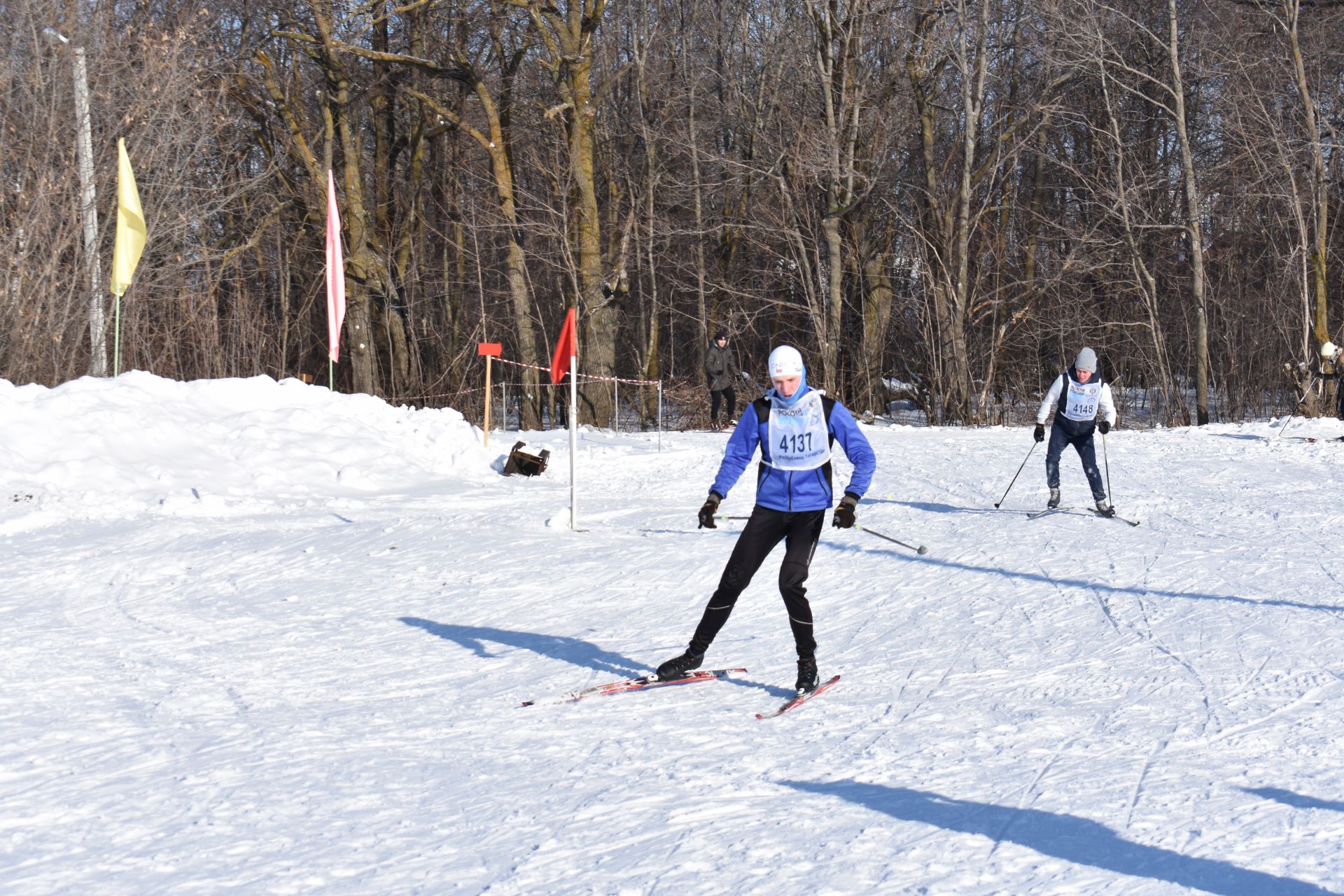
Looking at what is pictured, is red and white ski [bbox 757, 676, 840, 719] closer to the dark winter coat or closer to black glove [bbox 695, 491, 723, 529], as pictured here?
black glove [bbox 695, 491, 723, 529]

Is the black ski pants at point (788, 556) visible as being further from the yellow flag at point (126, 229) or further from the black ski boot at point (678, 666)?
the yellow flag at point (126, 229)

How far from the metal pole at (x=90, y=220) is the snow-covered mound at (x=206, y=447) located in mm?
2146

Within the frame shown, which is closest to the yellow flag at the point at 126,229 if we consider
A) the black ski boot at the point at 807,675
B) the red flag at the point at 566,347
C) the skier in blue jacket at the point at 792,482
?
the red flag at the point at 566,347

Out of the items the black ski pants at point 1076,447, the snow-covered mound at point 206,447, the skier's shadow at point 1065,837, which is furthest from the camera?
the snow-covered mound at point 206,447

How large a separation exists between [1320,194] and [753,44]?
494 inches

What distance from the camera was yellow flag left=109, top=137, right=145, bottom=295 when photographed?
15.6 meters

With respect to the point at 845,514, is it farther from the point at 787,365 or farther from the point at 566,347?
the point at 566,347

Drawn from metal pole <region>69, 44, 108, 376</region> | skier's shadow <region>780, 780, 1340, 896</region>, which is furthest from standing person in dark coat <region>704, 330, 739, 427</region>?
skier's shadow <region>780, 780, 1340, 896</region>

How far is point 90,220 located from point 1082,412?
42.6 ft

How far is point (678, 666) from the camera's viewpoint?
658 cm

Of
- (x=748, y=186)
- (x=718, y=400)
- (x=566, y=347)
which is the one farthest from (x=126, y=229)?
(x=748, y=186)

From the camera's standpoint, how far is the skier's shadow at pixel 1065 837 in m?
3.89

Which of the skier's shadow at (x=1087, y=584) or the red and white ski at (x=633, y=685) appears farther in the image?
the skier's shadow at (x=1087, y=584)

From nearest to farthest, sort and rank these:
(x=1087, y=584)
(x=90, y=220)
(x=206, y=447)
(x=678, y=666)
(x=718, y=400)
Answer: (x=678, y=666), (x=1087, y=584), (x=206, y=447), (x=90, y=220), (x=718, y=400)
